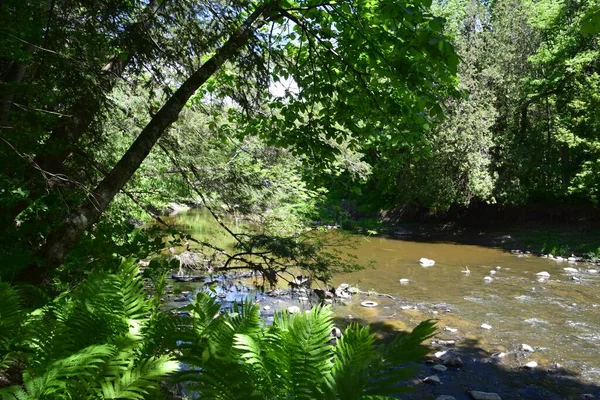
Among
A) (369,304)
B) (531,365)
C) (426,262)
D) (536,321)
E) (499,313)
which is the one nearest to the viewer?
(531,365)

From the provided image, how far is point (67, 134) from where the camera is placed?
4438 mm

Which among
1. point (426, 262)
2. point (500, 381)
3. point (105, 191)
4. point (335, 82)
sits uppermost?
point (335, 82)

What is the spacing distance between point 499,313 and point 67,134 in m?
9.30

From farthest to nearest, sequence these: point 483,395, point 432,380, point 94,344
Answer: point 432,380 < point 483,395 < point 94,344

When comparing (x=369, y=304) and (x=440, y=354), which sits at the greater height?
(x=369, y=304)

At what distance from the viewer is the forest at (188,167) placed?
1.88 metres

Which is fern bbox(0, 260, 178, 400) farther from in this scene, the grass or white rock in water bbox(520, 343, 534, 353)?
the grass

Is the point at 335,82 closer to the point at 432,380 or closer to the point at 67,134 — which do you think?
the point at 67,134

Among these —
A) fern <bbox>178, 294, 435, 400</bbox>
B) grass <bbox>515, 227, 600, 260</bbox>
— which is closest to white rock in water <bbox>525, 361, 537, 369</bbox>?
fern <bbox>178, 294, 435, 400</bbox>

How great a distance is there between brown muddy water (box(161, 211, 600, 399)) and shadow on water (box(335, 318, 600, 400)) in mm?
15

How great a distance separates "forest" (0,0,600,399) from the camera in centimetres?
188

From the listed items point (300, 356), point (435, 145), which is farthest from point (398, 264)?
point (300, 356)

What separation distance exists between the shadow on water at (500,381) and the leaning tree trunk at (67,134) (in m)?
5.18

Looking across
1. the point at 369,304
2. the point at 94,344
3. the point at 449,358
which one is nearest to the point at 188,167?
the point at 94,344
